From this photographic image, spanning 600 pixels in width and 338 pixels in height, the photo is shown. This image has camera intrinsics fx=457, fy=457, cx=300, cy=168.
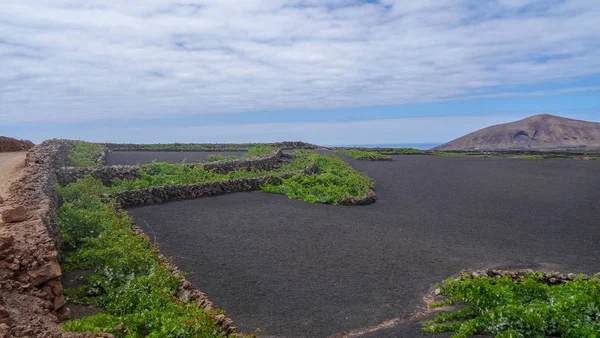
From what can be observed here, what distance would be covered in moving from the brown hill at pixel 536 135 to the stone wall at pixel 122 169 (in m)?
70.8

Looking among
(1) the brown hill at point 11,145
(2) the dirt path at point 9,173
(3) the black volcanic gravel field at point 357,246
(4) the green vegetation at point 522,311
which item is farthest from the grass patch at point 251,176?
(1) the brown hill at point 11,145

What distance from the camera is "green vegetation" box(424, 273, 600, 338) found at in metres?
5.79

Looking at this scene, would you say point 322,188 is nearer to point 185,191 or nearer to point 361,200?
point 361,200

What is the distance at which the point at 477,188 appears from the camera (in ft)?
63.4

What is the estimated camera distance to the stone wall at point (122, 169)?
16.3 m

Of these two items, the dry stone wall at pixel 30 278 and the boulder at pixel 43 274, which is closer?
the dry stone wall at pixel 30 278

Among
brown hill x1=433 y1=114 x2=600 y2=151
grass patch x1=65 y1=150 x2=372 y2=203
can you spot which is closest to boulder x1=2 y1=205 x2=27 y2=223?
grass patch x1=65 y1=150 x2=372 y2=203

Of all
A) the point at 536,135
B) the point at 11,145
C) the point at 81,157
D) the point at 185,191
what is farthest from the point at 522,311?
the point at 536,135

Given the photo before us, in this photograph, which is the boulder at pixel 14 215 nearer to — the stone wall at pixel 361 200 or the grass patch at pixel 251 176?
the grass patch at pixel 251 176

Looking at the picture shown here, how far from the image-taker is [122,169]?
1802 cm

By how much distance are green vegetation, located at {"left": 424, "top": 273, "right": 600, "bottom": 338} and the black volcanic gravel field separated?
678 millimetres

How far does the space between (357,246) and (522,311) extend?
16.2 ft

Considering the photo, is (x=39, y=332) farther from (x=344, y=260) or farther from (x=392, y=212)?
(x=392, y=212)

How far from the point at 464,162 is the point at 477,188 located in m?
10.5
